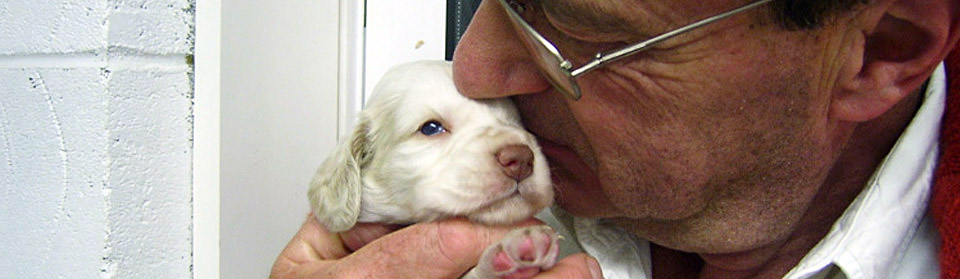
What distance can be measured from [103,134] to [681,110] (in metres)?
0.99

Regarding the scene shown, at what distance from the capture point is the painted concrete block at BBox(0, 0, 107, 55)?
4.27ft

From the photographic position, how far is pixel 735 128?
889 millimetres

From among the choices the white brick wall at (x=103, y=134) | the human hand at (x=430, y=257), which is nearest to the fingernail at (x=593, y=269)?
the human hand at (x=430, y=257)

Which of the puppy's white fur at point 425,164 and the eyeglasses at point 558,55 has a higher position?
the eyeglasses at point 558,55

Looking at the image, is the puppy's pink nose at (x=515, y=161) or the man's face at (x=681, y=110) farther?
the puppy's pink nose at (x=515, y=161)

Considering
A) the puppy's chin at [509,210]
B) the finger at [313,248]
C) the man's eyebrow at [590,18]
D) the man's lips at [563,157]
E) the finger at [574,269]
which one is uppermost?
the man's eyebrow at [590,18]

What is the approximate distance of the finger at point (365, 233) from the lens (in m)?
1.14

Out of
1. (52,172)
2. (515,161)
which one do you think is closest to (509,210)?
(515,161)

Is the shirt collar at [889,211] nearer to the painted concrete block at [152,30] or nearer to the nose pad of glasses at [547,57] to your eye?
the nose pad of glasses at [547,57]

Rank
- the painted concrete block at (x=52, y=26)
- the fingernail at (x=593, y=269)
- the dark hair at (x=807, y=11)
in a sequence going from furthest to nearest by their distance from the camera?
the painted concrete block at (x=52, y=26)
the fingernail at (x=593, y=269)
the dark hair at (x=807, y=11)

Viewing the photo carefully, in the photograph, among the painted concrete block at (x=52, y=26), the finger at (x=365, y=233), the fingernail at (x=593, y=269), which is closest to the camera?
the fingernail at (x=593, y=269)

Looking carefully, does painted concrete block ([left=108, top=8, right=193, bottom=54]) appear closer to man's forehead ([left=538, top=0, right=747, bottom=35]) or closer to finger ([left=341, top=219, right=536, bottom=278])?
finger ([left=341, top=219, right=536, bottom=278])

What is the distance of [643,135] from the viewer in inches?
36.1

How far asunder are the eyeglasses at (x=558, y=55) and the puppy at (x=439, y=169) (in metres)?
0.11
